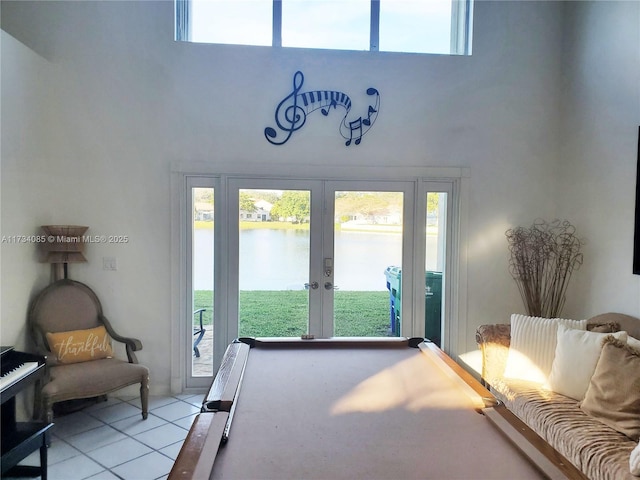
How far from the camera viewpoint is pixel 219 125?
385 centimetres

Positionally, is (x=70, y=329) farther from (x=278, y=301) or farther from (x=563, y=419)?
(x=563, y=419)

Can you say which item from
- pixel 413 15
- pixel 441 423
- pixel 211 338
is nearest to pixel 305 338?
pixel 441 423

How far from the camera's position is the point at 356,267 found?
409cm

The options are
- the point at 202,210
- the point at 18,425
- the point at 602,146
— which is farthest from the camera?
the point at 202,210

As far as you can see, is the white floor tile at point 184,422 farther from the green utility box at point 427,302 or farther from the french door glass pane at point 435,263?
the french door glass pane at point 435,263

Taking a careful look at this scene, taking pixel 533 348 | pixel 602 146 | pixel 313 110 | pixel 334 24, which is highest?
pixel 334 24

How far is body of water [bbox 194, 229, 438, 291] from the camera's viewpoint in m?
3.97

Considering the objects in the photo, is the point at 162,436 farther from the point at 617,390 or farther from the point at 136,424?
the point at 617,390

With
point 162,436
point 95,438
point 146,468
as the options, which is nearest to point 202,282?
point 162,436

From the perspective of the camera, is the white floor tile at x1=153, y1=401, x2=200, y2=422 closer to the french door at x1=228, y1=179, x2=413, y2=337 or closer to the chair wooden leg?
the chair wooden leg

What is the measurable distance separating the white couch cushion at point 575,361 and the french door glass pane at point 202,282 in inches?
110

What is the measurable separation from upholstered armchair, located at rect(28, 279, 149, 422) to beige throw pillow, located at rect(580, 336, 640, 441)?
3069 mm

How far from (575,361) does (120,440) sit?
10.2 feet

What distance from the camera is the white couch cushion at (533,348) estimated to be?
3100 mm
